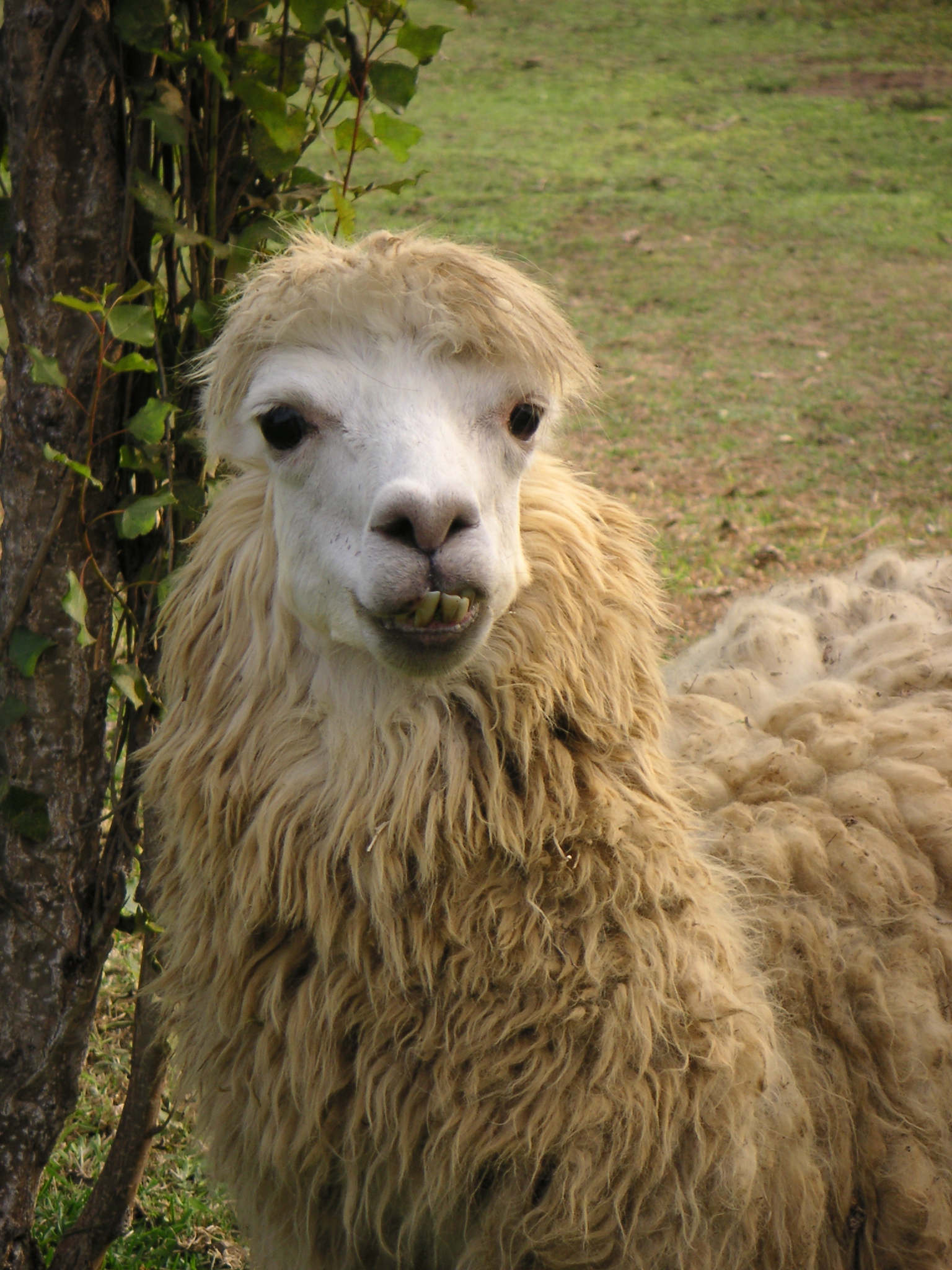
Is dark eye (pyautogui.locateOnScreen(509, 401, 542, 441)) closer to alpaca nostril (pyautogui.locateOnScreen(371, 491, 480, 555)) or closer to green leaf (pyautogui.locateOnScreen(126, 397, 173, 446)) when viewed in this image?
alpaca nostril (pyautogui.locateOnScreen(371, 491, 480, 555))

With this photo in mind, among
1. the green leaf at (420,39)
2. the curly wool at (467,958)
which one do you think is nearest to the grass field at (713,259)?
the green leaf at (420,39)

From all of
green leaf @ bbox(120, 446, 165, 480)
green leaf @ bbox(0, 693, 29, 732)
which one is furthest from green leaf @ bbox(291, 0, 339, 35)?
green leaf @ bbox(0, 693, 29, 732)

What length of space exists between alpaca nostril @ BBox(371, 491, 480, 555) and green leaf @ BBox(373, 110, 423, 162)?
0.74 metres

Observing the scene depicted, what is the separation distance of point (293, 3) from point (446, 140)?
957 cm

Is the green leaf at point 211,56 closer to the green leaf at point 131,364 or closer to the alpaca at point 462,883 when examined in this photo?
the alpaca at point 462,883

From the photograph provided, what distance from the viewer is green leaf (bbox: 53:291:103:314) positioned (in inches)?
65.5

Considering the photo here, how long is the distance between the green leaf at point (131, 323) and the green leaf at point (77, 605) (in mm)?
381

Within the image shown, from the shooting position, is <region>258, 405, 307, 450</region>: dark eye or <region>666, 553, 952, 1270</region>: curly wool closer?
<region>258, 405, 307, 450</region>: dark eye

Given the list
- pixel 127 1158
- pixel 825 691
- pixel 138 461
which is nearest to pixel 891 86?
pixel 825 691

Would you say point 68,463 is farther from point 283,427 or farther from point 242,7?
point 242,7

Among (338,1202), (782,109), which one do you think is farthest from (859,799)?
(782,109)

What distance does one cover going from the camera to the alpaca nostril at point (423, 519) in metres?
1.51

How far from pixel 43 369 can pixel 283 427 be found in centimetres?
37

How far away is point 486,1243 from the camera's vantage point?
1.64 meters
